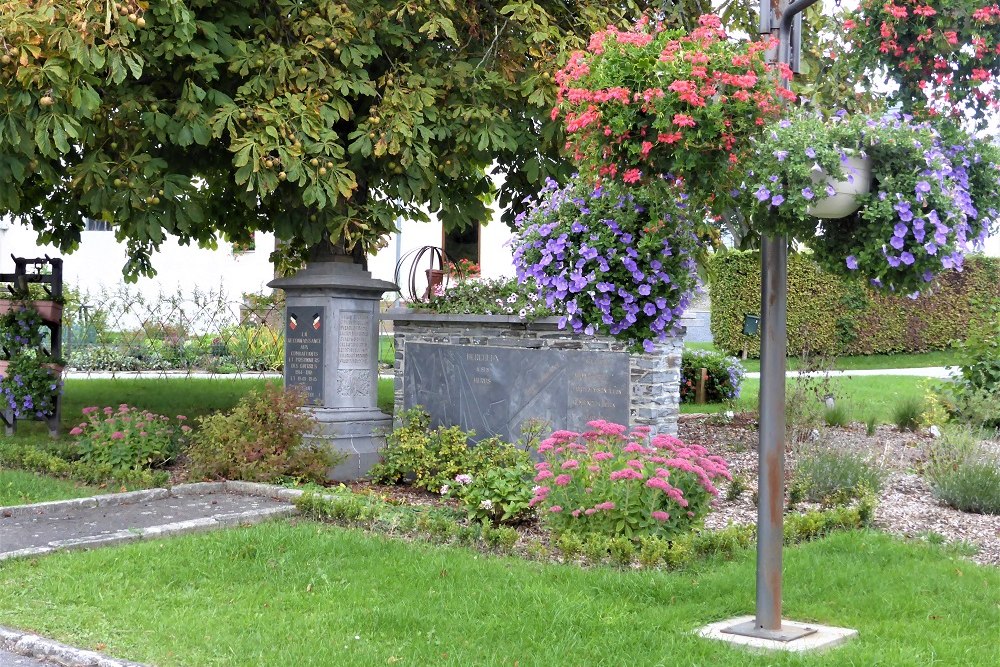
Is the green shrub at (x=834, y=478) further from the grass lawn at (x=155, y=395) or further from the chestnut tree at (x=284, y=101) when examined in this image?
the grass lawn at (x=155, y=395)

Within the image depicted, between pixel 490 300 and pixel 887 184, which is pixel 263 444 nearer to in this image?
pixel 490 300

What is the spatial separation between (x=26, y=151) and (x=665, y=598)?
6323mm

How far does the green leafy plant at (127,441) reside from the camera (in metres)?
10.4

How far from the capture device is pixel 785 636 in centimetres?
525

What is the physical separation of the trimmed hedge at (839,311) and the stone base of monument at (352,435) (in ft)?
36.6

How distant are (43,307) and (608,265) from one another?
7.14m

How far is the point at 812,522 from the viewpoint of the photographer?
757 centimetres

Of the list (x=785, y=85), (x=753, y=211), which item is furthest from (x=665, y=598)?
(x=785, y=85)

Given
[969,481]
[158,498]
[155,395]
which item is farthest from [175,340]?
[969,481]

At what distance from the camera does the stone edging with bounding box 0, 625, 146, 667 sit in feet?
16.5

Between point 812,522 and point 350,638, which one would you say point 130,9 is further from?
point 812,522

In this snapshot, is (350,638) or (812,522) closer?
(350,638)

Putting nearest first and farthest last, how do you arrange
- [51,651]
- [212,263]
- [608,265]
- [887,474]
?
[51,651] → [608,265] → [887,474] → [212,263]

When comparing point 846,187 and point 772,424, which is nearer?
point 846,187
